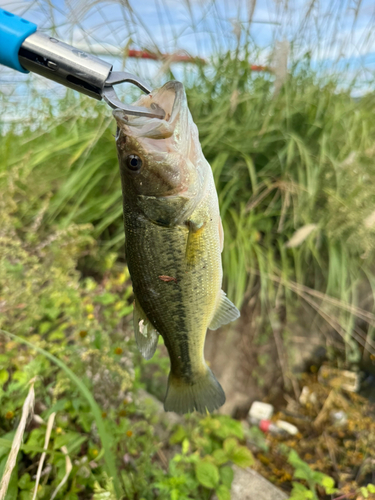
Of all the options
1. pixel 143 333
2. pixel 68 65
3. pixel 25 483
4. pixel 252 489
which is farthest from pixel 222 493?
pixel 68 65

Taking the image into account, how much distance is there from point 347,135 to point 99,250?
6.03ft

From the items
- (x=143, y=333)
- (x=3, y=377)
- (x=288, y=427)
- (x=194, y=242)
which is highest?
(x=194, y=242)

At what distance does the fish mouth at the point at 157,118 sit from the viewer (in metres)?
0.72

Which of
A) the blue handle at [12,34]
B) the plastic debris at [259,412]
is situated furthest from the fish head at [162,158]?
the plastic debris at [259,412]

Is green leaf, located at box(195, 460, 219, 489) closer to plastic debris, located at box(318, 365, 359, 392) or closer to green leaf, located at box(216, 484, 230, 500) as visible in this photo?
green leaf, located at box(216, 484, 230, 500)

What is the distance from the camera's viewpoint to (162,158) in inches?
31.6

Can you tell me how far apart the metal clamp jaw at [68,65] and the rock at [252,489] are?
A: 1637 mm

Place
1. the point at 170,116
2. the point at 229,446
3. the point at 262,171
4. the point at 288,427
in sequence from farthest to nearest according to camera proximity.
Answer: the point at 262,171
the point at 288,427
the point at 229,446
the point at 170,116

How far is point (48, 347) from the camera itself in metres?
1.35

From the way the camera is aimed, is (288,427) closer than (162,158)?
No

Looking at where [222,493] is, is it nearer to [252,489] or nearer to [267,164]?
[252,489]

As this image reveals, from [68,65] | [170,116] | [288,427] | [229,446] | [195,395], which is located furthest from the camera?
[288,427]

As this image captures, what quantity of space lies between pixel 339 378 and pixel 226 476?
1.30 meters

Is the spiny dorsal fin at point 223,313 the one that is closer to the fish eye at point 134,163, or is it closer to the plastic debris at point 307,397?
the fish eye at point 134,163
